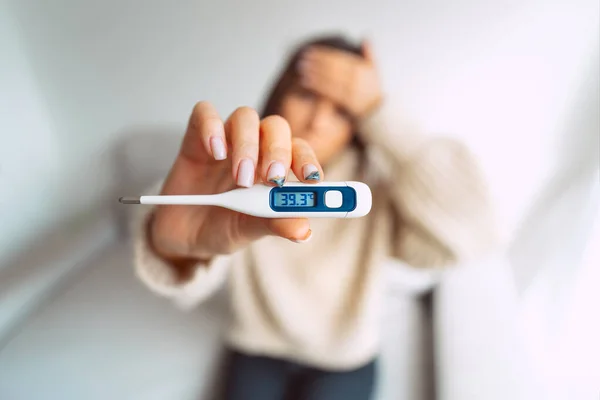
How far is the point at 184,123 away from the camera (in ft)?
1.40

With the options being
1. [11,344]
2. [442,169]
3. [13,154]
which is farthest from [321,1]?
[11,344]

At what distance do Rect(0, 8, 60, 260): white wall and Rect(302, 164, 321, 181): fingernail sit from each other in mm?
256

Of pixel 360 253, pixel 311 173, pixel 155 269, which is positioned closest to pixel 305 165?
pixel 311 173

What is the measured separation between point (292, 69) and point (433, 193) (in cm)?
23

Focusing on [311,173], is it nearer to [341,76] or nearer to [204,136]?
[204,136]

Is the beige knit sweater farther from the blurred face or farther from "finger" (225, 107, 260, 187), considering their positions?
"finger" (225, 107, 260, 187)

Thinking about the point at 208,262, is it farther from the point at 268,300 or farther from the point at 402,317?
the point at 402,317

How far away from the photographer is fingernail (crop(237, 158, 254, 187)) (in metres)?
0.22

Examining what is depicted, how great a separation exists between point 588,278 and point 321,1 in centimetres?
40

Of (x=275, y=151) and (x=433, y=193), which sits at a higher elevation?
(x=275, y=151)

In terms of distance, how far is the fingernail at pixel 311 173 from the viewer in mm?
218

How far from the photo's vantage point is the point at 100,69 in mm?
414

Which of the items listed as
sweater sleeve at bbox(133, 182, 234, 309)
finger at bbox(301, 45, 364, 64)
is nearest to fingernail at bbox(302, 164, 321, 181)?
sweater sleeve at bbox(133, 182, 234, 309)

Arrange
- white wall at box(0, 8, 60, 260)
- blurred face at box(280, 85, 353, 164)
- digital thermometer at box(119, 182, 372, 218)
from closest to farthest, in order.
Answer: digital thermometer at box(119, 182, 372, 218)
white wall at box(0, 8, 60, 260)
blurred face at box(280, 85, 353, 164)
